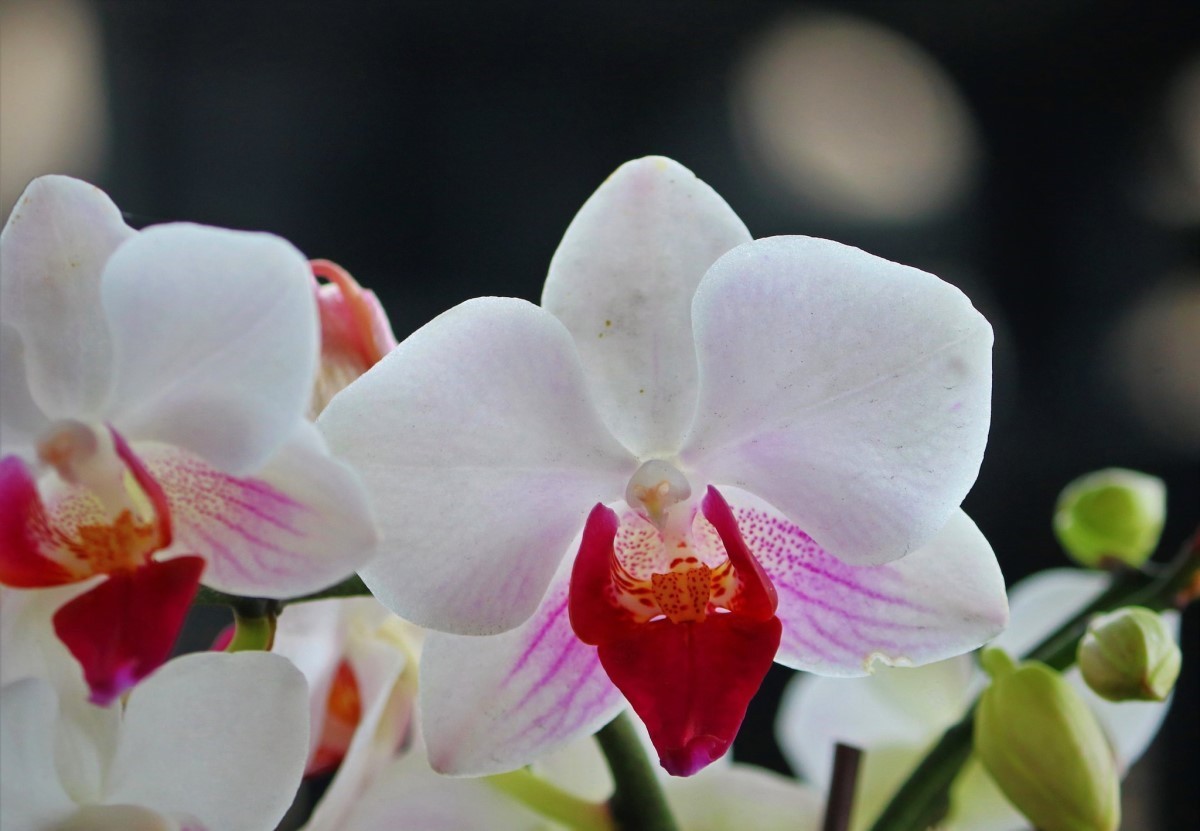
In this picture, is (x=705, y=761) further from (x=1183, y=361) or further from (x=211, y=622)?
(x=1183, y=361)

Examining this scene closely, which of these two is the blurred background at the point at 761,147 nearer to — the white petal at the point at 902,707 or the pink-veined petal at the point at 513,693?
the white petal at the point at 902,707

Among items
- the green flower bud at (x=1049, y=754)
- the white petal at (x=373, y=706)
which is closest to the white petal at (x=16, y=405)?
the white petal at (x=373, y=706)

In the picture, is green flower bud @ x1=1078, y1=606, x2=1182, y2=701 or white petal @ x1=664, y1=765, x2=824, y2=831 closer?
green flower bud @ x1=1078, y1=606, x2=1182, y2=701

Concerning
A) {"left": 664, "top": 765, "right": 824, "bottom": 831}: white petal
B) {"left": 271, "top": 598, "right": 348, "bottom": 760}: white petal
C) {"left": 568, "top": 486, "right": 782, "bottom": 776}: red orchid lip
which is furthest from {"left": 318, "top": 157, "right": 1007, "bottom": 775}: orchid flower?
{"left": 664, "top": 765, "right": 824, "bottom": 831}: white petal

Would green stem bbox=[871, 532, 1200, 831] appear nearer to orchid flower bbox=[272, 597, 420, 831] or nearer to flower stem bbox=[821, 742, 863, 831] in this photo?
flower stem bbox=[821, 742, 863, 831]

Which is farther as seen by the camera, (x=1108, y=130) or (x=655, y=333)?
(x=1108, y=130)

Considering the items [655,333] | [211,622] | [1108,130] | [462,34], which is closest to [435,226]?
[462,34]

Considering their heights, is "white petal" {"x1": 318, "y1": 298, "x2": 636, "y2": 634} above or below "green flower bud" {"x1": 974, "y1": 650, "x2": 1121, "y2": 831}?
above
